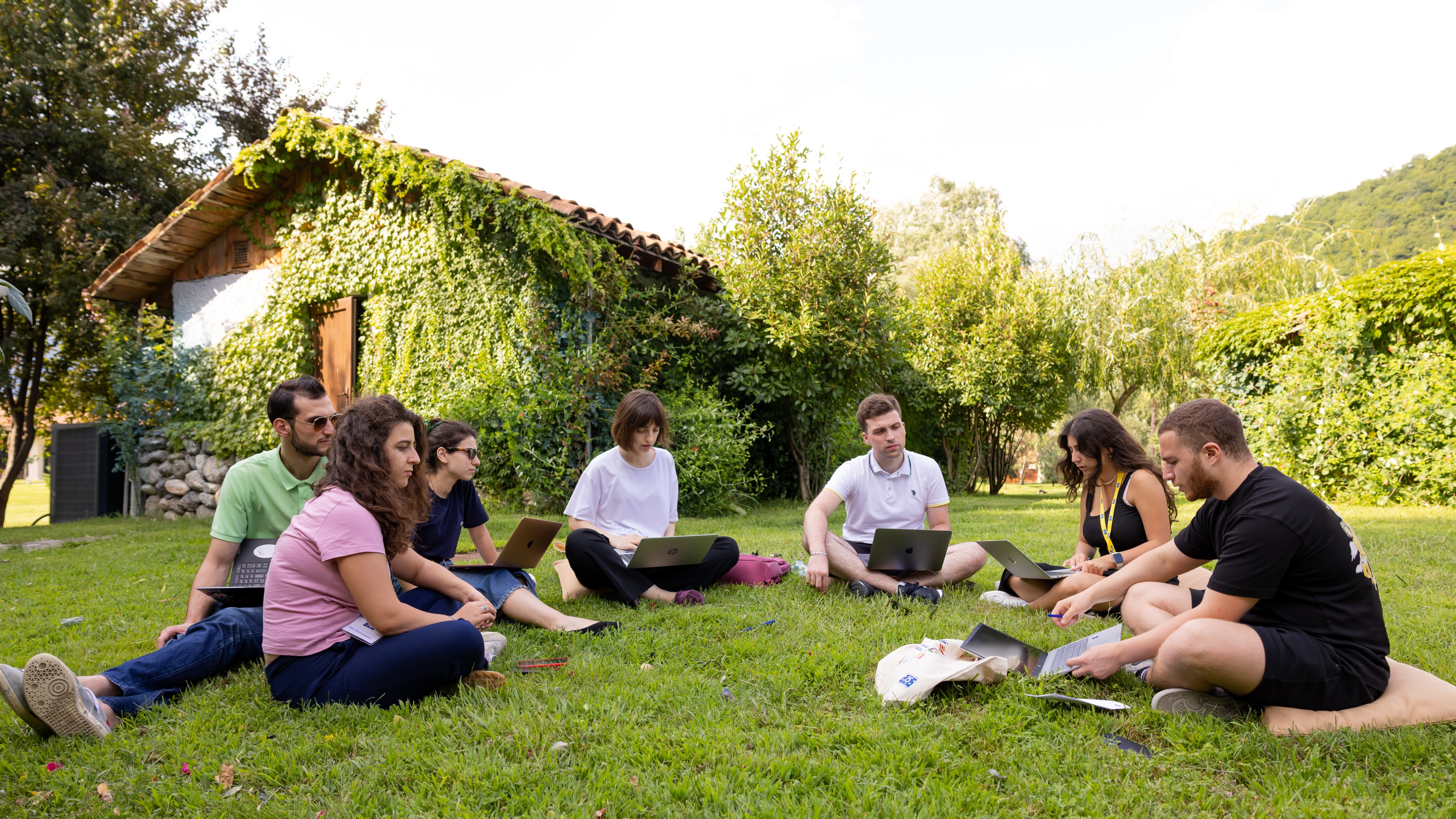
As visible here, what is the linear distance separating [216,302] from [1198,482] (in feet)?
43.8

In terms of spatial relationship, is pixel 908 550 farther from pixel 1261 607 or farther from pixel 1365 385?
pixel 1365 385

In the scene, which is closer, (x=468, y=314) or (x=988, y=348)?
(x=468, y=314)

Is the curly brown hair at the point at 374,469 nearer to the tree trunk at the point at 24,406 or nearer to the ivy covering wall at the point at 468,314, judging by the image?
the ivy covering wall at the point at 468,314

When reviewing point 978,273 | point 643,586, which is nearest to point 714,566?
point 643,586

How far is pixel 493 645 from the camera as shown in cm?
352

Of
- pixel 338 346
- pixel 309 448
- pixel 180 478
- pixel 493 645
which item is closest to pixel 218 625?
pixel 309 448

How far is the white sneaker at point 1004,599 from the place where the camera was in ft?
15.1

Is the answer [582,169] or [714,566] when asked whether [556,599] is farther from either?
[582,169]

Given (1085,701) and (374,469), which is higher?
(374,469)

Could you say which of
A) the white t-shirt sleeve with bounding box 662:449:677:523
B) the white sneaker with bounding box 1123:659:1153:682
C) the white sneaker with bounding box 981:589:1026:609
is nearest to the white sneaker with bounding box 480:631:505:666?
the white t-shirt sleeve with bounding box 662:449:677:523

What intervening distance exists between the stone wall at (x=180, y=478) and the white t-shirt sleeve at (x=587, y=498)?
8.68 m

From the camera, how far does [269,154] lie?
1091 centimetres

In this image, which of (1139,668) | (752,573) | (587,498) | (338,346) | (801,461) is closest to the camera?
(1139,668)

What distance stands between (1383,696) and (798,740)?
6.20 ft
